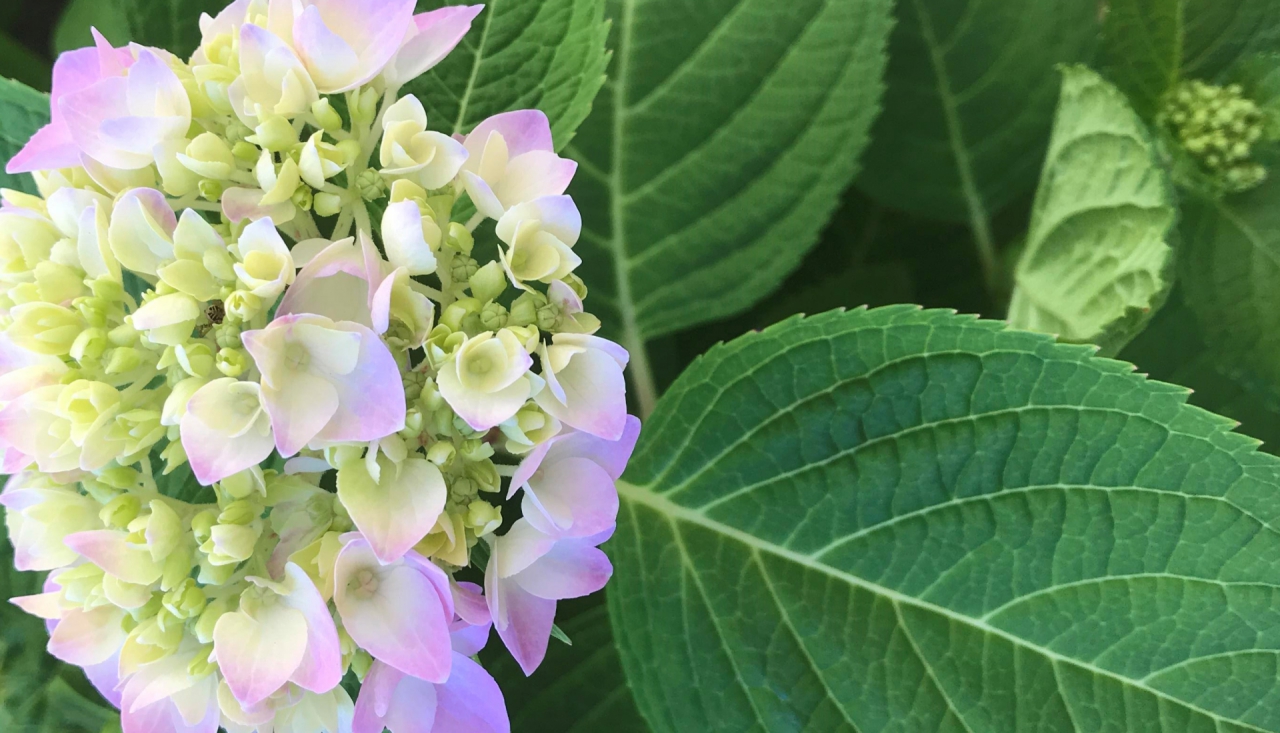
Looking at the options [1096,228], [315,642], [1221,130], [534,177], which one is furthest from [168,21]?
[1221,130]

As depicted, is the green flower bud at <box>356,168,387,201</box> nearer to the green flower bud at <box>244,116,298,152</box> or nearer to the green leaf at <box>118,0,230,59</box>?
the green flower bud at <box>244,116,298,152</box>

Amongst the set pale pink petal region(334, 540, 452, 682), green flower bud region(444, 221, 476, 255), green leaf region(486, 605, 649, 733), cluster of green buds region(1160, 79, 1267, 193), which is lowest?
green leaf region(486, 605, 649, 733)

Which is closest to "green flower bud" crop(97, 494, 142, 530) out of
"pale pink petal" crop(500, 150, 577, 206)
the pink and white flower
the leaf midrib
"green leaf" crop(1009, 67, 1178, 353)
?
the pink and white flower

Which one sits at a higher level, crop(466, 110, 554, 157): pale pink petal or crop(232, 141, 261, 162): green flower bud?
crop(466, 110, 554, 157): pale pink petal

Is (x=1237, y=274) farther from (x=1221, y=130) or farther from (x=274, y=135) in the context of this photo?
(x=274, y=135)

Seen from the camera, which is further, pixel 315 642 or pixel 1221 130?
pixel 1221 130

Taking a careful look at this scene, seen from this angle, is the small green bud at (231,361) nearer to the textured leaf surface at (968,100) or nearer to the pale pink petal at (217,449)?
the pale pink petal at (217,449)

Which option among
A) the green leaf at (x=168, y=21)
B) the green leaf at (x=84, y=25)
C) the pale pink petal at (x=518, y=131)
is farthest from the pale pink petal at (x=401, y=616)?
the green leaf at (x=84, y=25)
